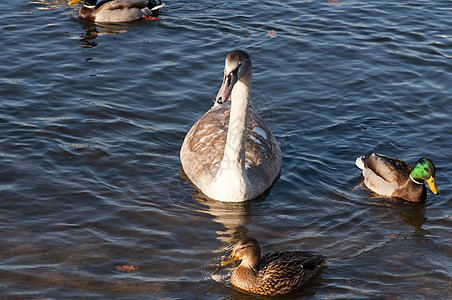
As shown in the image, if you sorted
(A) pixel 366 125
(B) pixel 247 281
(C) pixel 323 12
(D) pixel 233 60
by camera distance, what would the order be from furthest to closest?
(C) pixel 323 12, (A) pixel 366 125, (D) pixel 233 60, (B) pixel 247 281

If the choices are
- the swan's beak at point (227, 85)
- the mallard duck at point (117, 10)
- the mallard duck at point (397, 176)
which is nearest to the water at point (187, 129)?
the mallard duck at point (397, 176)

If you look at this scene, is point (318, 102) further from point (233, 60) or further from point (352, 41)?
point (233, 60)

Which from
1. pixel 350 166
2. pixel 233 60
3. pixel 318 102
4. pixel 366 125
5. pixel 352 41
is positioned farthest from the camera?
pixel 352 41

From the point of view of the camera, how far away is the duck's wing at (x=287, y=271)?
8.91 metres

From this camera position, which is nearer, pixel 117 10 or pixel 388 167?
pixel 388 167

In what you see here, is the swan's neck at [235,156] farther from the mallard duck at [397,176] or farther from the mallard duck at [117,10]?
the mallard duck at [117,10]

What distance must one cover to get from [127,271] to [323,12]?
40.2ft

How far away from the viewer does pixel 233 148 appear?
11.1 metres

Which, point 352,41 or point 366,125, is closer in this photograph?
point 366,125

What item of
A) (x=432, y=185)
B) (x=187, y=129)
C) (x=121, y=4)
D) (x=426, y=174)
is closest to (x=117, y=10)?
(x=121, y=4)

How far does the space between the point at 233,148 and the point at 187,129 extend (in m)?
2.70

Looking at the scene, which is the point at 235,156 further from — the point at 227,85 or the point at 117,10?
the point at 117,10

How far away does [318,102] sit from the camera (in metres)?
14.8

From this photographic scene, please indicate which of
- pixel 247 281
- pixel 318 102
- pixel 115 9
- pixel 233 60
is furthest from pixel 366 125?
pixel 115 9
